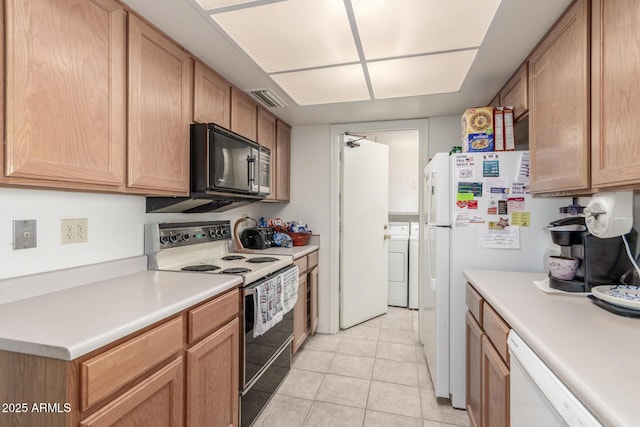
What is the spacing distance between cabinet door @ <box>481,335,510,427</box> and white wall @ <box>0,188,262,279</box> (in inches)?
73.0

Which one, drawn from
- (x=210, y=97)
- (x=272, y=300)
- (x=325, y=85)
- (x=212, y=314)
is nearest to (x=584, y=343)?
(x=212, y=314)

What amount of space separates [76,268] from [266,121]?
1.77m

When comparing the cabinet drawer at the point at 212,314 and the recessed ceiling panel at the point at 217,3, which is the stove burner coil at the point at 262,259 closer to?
the cabinet drawer at the point at 212,314

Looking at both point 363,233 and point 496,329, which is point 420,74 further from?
point 363,233

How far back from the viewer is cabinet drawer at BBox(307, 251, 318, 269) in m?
2.76

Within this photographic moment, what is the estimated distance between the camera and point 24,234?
1.17 meters

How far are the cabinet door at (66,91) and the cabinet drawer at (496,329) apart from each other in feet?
5.56

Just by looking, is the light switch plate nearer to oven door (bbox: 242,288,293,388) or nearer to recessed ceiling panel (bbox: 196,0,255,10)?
oven door (bbox: 242,288,293,388)

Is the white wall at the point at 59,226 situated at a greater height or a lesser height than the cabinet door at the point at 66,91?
lesser

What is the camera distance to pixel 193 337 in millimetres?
1243

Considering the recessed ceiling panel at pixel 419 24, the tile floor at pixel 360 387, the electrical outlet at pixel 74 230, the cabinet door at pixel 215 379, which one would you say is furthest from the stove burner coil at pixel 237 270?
the recessed ceiling panel at pixel 419 24

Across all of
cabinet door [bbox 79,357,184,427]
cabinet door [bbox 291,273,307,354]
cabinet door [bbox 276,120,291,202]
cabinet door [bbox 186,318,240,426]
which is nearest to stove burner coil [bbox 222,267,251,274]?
cabinet door [bbox 186,318,240,426]

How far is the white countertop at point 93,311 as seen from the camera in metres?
0.80

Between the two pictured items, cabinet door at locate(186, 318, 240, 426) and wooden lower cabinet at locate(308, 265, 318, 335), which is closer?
cabinet door at locate(186, 318, 240, 426)
